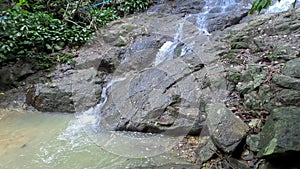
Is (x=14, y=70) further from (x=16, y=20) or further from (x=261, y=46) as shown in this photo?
(x=261, y=46)

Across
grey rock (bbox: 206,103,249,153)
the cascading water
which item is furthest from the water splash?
grey rock (bbox: 206,103,249,153)

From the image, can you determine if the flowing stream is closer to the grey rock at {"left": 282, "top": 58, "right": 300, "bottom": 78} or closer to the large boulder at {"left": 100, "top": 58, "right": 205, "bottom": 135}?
the large boulder at {"left": 100, "top": 58, "right": 205, "bottom": 135}

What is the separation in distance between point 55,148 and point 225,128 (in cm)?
252

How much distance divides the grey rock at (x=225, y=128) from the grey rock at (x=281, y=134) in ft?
1.40

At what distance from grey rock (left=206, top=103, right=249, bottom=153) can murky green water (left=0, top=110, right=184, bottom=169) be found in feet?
2.00

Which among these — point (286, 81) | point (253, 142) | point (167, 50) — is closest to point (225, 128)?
point (253, 142)

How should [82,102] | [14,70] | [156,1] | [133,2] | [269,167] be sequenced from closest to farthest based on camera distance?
[269,167] → [82,102] → [14,70] → [133,2] → [156,1]

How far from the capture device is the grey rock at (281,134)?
2.53 meters

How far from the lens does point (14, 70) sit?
623 centimetres

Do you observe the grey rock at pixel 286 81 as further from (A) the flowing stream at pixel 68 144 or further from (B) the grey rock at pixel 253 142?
(A) the flowing stream at pixel 68 144

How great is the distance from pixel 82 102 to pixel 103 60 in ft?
4.74

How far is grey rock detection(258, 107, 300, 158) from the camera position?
253cm

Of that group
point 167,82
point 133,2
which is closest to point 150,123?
point 167,82

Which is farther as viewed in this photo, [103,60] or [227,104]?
[103,60]
